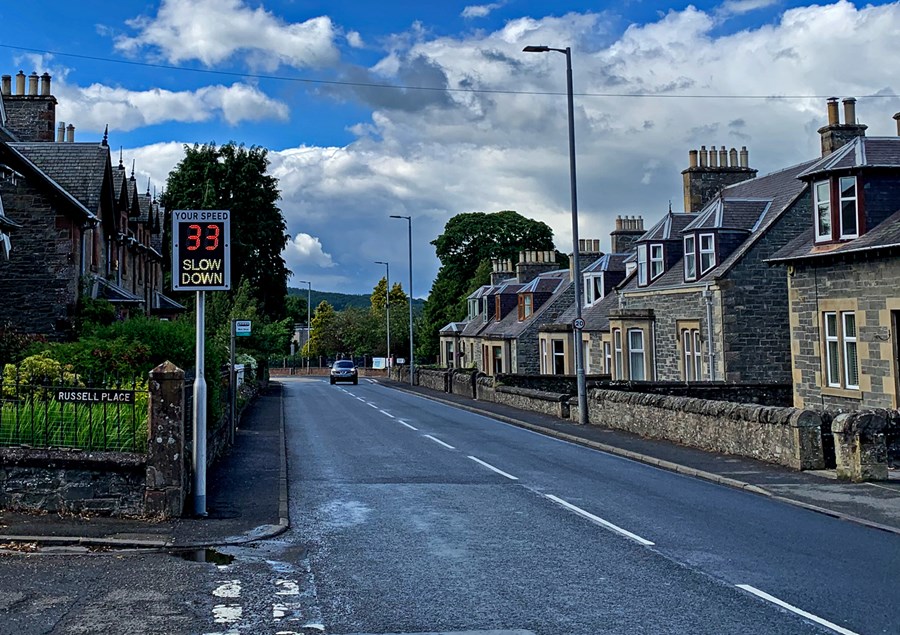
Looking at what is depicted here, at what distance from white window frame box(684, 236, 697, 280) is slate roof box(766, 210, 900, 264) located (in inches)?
284

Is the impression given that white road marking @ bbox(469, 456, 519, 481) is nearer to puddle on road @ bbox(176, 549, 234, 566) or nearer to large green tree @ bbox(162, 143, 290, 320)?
puddle on road @ bbox(176, 549, 234, 566)

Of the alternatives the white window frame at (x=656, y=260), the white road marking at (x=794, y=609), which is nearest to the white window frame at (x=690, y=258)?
the white window frame at (x=656, y=260)

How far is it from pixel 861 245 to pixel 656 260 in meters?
15.4

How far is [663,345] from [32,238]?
23.5 m

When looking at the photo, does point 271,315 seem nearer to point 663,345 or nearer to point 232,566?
point 663,345

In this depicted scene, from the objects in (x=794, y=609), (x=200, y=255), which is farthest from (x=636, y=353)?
(x=794, y=609)

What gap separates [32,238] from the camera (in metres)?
27.4

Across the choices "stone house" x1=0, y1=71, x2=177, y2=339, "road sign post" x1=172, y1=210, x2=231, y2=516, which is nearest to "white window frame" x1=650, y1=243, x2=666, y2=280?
"stone house" x1=0, y1=71, x2=177, y2=339

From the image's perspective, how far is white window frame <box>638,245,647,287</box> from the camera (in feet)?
121

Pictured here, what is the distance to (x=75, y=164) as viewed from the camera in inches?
1225

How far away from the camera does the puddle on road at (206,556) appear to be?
9.23 metres

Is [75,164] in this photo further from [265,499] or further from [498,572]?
[498,572]

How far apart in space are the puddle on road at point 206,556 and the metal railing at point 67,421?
2526mm

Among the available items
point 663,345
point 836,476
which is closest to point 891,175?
point 836,476
